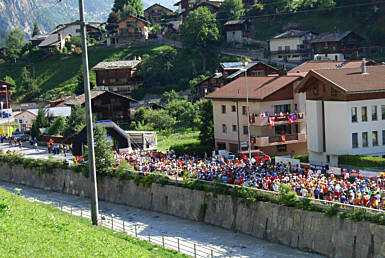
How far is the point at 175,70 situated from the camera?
113 metres

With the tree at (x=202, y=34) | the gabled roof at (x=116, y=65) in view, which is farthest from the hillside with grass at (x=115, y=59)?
the gabled roof at (x=116, y=65)

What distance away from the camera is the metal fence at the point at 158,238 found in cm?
3145

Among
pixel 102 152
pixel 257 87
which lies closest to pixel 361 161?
pixel 257 87

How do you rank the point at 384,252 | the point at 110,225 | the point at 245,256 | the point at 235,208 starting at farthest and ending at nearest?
the point at 110,225 → the point at 235,208 → the point at 245,256 → the point at 384,252

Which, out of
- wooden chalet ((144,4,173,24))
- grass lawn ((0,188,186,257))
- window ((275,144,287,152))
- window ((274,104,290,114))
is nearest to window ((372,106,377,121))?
window ((275,144,287,152))

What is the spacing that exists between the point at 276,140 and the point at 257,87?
7.52m

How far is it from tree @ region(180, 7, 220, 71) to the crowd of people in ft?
209

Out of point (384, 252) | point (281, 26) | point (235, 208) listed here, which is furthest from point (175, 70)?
point (384, 252)

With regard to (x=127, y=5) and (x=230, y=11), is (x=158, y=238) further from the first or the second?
(x=127, y=5)

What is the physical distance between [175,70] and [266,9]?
25.5 meters

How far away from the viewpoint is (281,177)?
34969mm

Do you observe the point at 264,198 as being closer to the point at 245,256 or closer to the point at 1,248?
the point at 245,256

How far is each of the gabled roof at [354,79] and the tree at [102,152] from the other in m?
16.8

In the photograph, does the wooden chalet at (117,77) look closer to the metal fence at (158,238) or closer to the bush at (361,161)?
the metal fence at (158,238)
